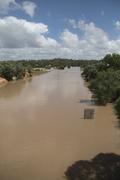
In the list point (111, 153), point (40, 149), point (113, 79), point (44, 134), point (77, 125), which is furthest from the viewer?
point (113, 79)

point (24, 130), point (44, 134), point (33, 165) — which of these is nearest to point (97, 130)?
point (44, 134)

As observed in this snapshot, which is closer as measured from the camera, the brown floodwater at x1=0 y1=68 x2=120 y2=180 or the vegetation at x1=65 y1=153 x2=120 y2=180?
the vegetation at x1=65 y1=153 x2=120 y2=180

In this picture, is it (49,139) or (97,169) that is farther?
(49,139)

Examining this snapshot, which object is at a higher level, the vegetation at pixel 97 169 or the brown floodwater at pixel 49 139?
the vegetation at pixel 97 169

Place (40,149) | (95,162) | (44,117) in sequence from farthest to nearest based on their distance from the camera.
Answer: (44,117) → (40,149) → (95,162)

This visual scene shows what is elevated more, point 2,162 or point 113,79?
point 113,79

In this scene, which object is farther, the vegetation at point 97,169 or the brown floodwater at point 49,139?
the brown floodwater at point 49,139

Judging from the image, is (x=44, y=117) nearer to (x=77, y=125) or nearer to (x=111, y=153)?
(x=77, y=125)

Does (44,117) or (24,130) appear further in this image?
(44,117)

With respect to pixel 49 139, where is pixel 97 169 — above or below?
above

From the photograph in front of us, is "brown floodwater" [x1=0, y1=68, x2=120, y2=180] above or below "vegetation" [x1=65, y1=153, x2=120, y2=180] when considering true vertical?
below
